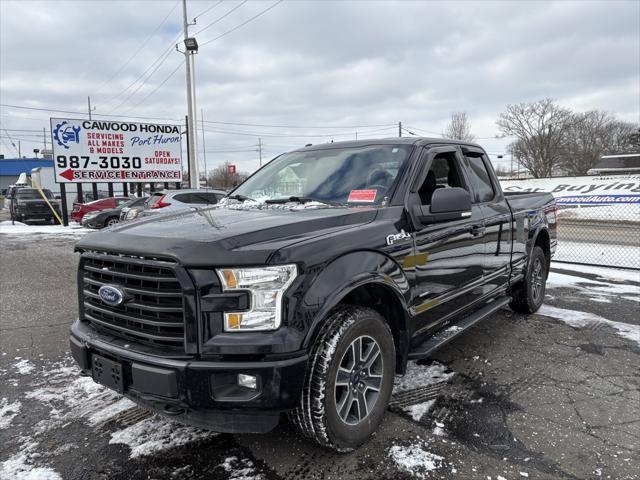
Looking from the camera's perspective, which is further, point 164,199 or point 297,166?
point 164,199

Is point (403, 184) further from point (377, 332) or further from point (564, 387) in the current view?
point (564, 387)

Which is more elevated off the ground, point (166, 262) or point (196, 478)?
point (166, 262)

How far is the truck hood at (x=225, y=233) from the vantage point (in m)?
2.30

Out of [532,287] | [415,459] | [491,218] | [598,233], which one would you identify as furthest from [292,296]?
[598,233]

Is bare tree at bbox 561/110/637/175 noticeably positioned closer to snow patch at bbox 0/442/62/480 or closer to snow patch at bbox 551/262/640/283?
snow patch at bbox 551/262/640/283

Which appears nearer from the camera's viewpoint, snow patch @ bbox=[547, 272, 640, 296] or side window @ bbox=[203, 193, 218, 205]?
snow patch @ bbox=[547, 272, 640, 296]

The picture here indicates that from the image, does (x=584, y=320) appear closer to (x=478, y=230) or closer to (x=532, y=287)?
(x=532, y=287)

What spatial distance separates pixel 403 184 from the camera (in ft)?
11.0

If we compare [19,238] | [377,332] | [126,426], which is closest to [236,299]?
[377,332]

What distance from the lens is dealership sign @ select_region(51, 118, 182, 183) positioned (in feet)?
64.1

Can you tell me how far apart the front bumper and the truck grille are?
14 centimetres

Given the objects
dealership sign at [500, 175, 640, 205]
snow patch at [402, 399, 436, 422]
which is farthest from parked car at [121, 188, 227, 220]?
snow patch at [402, 399, 436, 422]

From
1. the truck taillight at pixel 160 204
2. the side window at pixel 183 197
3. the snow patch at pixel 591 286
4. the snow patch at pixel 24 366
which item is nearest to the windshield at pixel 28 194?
the truck taillight at pixel 160 204

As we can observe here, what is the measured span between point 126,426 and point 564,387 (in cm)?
324
